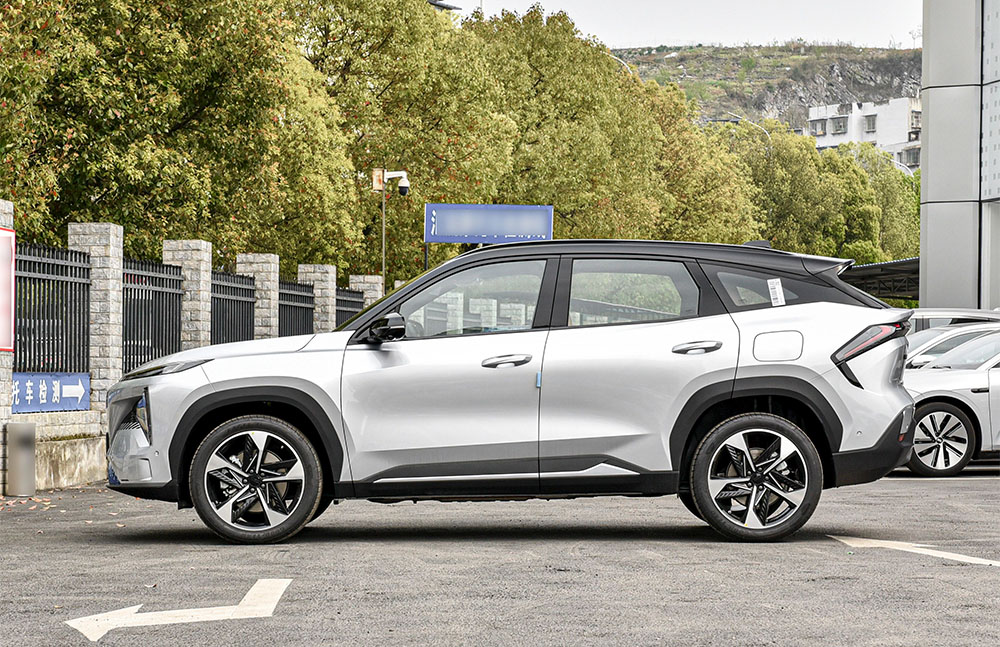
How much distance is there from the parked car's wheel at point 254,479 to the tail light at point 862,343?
3216mm

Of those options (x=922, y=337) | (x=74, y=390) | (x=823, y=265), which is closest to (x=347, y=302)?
(x=74, y=390)

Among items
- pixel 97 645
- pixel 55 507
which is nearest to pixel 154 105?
pixel 55 507

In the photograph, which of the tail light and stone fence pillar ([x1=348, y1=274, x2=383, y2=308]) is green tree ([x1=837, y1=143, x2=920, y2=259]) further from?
the tail light

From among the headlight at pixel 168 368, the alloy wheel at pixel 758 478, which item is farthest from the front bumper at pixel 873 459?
the headlight at pixel 168 368

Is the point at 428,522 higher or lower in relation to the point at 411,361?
lower

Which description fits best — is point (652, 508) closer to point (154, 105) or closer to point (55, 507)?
point (55, 507)

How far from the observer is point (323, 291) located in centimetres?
2692

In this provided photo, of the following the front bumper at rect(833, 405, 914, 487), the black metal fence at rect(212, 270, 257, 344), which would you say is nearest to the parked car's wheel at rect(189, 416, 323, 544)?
the front bumper at rect(833, 405, 914, 487)

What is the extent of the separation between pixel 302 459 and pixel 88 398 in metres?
7.56

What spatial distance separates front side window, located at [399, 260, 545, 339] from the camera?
948cm

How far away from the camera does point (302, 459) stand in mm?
9312

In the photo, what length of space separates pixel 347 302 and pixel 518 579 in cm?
2135

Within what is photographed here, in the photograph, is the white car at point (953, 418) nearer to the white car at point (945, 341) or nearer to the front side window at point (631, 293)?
the white car at point (945, 341)

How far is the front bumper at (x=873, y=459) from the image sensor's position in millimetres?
9438
